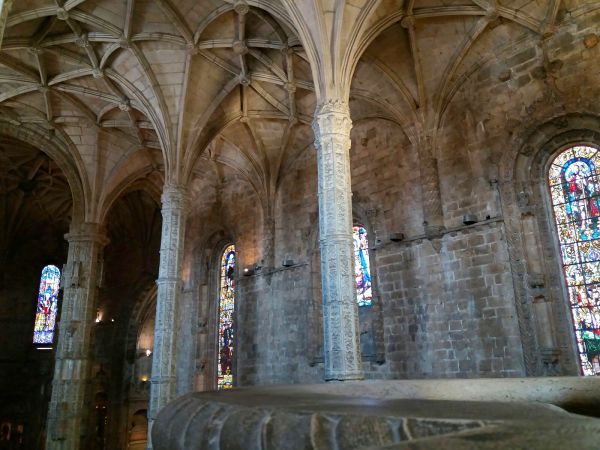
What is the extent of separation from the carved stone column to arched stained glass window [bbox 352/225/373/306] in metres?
2.06

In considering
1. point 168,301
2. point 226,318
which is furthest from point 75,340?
point 168,301

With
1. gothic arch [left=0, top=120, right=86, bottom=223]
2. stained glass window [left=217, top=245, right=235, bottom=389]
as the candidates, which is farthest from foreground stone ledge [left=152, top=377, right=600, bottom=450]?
gothic arch [left=0, top=120, right=86, bottom=223]

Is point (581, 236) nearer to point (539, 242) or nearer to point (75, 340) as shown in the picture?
point (539, 242)

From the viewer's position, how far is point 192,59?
1262 centimetres

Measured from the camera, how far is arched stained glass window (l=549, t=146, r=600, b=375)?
9141 mm

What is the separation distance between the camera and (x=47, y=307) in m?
23.7

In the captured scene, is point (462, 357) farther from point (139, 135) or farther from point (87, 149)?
point (87, 149)

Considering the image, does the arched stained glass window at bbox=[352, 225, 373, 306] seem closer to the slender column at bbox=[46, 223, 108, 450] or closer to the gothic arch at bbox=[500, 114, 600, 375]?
the gothic arch at bbox=[500, 114, 600, 375]

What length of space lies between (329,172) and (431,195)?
393 cm

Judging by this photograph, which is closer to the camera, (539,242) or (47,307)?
(539,242)

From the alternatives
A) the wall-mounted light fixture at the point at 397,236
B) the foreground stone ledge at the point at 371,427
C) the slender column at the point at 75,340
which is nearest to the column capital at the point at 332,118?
the wall-mounted light fixture at the point at 397,236

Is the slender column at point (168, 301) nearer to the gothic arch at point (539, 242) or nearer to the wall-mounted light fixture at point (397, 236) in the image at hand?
the wall-mounted light fixture at point (397, 236)

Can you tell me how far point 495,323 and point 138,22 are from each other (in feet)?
34.8

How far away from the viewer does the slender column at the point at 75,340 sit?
14.6m
